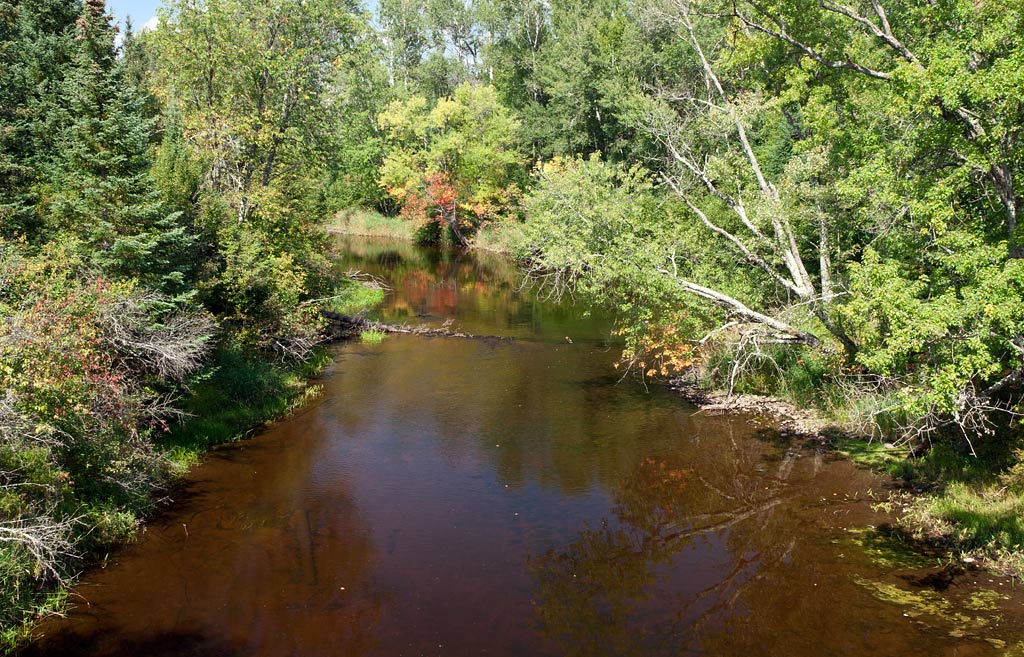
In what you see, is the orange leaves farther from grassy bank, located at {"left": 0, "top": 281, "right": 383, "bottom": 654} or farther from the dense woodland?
grassy bank, located at {"left": 0, "top": 281, "right": 383, "bottom": 654}

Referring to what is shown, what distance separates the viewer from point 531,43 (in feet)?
183

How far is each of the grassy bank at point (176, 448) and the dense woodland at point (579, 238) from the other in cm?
6

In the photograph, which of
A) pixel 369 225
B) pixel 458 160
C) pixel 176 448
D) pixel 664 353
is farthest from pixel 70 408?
pixel 369 225

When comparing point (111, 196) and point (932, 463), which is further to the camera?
point (111, 196)

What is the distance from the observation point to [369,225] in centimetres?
5809

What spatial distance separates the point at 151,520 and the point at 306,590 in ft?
11.9

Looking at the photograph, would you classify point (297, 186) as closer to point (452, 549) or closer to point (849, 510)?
point (452, 549)

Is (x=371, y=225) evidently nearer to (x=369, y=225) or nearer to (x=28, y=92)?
(x=369, y=225)

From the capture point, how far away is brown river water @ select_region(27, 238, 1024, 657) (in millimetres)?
9516

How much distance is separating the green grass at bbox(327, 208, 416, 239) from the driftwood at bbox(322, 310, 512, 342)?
30.5 metres

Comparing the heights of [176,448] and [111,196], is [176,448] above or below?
below

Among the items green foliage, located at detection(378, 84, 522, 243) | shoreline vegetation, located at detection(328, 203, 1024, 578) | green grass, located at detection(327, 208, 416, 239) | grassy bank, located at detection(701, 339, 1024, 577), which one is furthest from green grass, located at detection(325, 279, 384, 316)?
green grass, located at detection(327, 208, 416, 239)

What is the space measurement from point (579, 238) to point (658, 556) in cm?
913

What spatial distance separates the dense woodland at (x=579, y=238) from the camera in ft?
33.8
